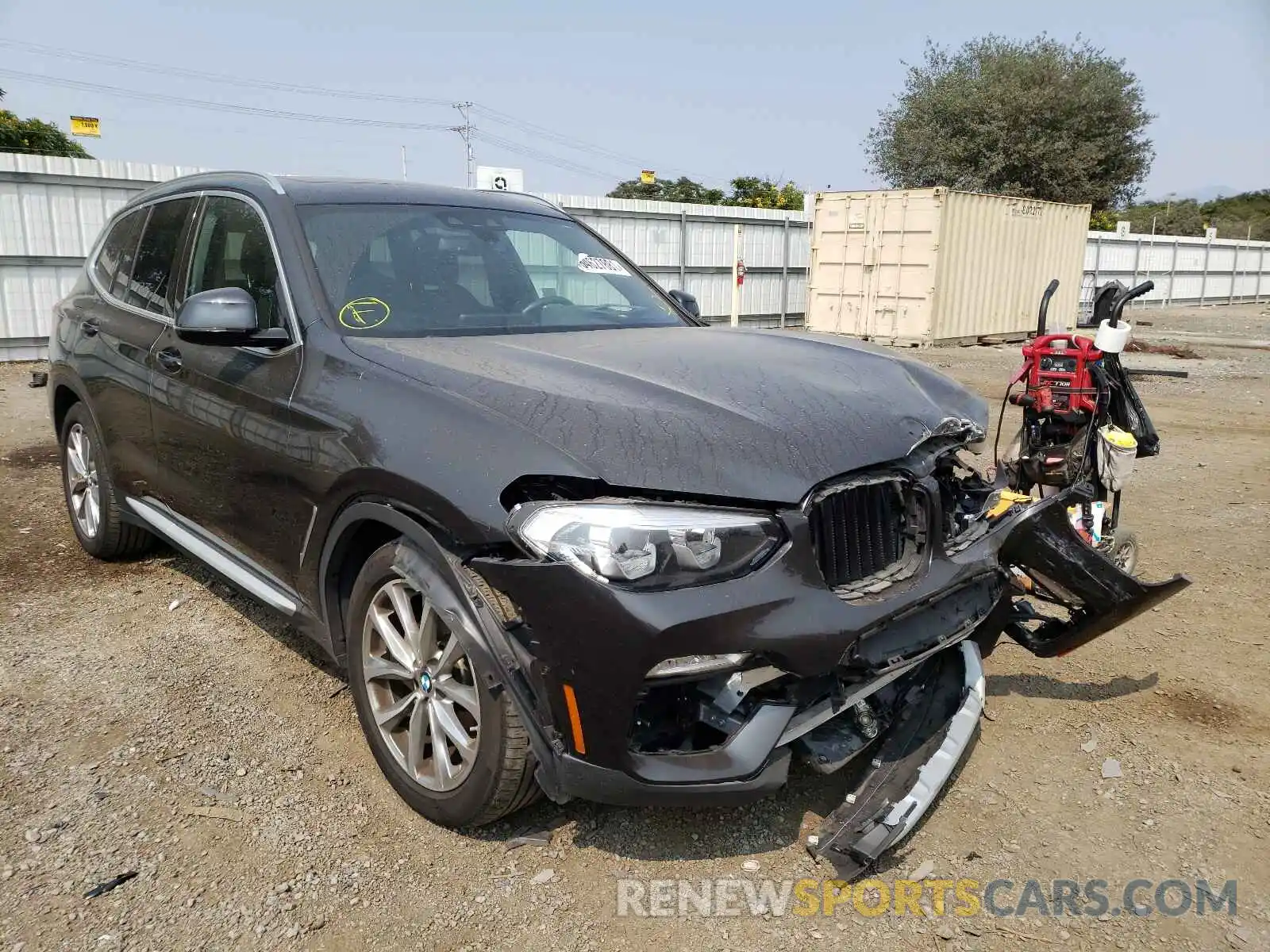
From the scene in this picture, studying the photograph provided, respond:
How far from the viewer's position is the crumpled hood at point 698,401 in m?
2.23

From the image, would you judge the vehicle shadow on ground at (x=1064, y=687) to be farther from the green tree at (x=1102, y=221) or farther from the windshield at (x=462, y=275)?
the green tree at (x=1102, y=221)

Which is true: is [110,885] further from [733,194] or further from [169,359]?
[733,194]

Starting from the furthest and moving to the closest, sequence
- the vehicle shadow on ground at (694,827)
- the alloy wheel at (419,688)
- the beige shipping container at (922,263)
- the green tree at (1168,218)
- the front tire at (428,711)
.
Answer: the green tree at (1168,218) < the beige shipping container at (922,263) < the vehicle shadow on ground at (694,827) < the alloy wheel at (419,688) < the front tire at (428,711)

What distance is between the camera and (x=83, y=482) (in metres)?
4.89

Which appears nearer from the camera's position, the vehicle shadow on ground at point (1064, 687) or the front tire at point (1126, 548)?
the vehicle shadow on ground at point (1064, 687)

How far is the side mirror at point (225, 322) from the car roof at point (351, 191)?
0.57 metres

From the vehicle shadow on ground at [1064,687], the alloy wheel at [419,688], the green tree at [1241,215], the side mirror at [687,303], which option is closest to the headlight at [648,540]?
the alloy wheel at [419,688]

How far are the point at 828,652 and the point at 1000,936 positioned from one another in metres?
0.85

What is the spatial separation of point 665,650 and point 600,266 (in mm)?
2424

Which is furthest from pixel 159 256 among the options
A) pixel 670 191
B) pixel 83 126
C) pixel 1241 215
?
pixel 1241 215

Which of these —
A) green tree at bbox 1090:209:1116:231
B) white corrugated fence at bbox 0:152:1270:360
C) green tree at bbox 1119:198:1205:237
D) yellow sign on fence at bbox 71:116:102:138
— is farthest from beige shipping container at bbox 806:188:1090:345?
green tree at bbox 1119:198:1205:237

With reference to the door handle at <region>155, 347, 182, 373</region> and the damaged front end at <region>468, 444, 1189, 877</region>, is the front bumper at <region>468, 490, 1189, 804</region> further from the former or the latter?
the door handle at <region>155, 347, 182, 373</region>

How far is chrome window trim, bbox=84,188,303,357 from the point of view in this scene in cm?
305

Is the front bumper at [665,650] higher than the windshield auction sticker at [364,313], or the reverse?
the windshield auction sticker at [364,313]
